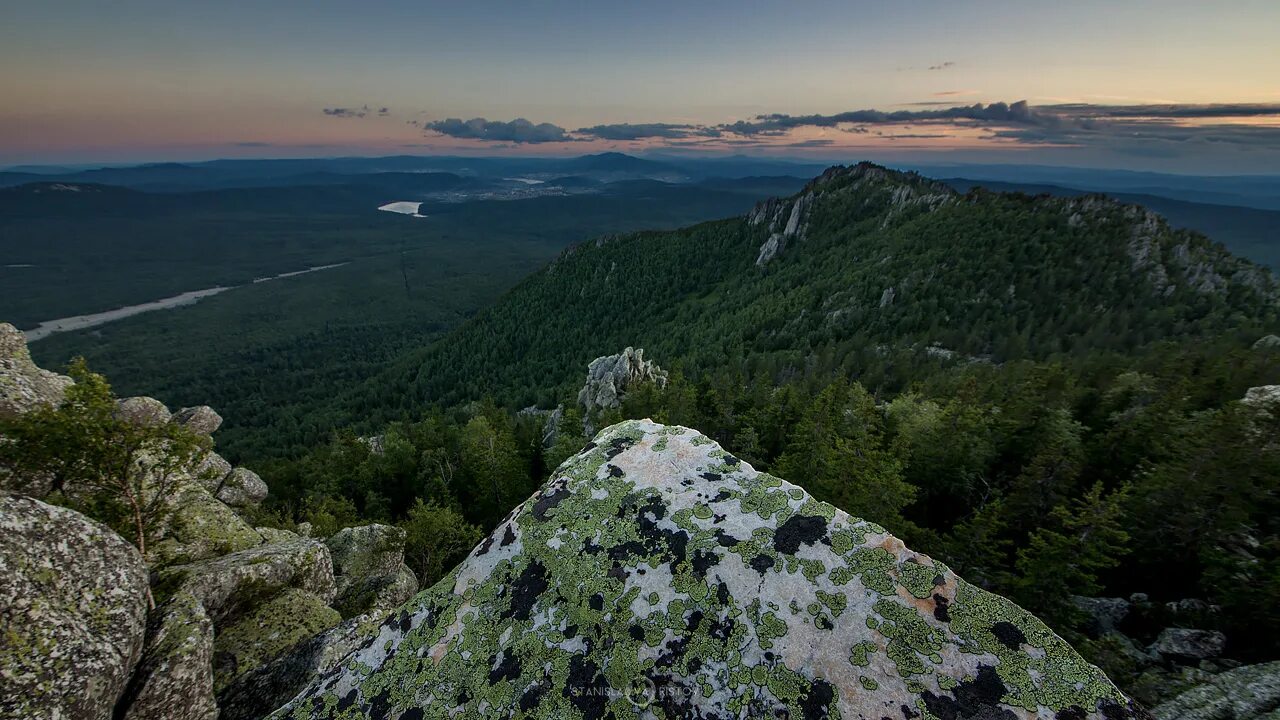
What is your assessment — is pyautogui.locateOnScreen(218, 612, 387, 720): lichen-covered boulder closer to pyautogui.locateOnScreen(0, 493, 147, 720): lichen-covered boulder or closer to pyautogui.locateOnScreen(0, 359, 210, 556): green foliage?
pyautogui.locateOnScreen(0, 493, 147, 720): lichen-covered boulder

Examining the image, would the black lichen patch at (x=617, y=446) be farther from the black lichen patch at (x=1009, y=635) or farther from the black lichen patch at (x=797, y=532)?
the black lichen patch at (x=1009, y=635)

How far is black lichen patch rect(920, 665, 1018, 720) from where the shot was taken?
6.17 meters

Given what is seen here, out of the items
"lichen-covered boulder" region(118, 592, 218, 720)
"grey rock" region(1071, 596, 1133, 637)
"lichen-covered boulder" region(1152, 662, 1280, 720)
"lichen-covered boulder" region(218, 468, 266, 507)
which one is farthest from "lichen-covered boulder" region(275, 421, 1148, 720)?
"lichen-covered boulder" region(218, 468, 266, 507)

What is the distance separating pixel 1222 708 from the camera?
1116cm

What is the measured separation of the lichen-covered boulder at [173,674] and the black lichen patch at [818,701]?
12.2 m

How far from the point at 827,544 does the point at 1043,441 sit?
3705cm

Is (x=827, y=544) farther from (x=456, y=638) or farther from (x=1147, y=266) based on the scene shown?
(x=1147, y=266)

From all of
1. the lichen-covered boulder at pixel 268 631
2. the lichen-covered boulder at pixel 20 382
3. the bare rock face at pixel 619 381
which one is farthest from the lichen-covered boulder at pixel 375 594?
the bare rock face at pixel 619 381

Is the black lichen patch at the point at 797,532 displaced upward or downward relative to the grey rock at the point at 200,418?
upward

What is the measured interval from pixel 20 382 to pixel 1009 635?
31640mm

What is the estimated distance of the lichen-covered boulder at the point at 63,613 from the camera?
8.31 m

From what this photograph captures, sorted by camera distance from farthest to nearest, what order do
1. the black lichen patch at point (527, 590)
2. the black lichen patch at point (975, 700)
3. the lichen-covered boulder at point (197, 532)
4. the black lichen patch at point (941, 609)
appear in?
the lichen-covered boulder at point (197, 532) → the black lichen patch at point (527, 590) → the black lichen patch at point (941, 609) → the black lichen patch at point (975, 700)

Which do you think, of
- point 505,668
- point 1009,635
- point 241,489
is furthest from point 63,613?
point 241,489

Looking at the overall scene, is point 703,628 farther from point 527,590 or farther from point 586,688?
point 527,590
